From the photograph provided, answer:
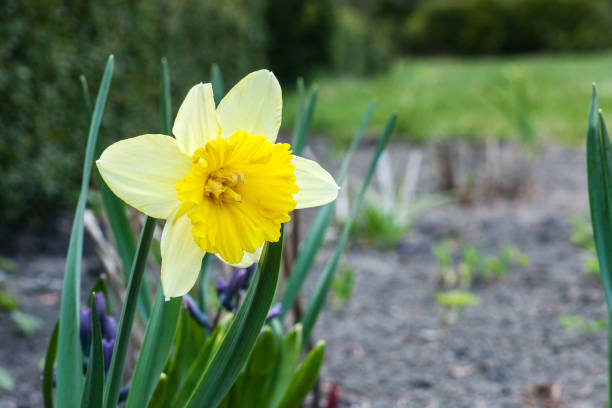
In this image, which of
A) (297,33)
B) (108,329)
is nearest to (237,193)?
(108,329)

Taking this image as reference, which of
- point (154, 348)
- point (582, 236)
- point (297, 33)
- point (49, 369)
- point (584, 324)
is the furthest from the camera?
point (297, 33)

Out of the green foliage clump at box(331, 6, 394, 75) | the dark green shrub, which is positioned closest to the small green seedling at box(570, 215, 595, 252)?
the dark green shrub

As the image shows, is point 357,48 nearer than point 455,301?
No

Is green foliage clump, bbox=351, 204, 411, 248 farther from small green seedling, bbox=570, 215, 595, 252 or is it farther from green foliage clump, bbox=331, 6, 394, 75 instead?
green foliage clump, bbox=331, 6, 394, 75

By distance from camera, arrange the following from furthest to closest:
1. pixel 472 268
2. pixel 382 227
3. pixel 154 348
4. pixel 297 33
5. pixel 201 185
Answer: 1. pixel 297 33
2. pixel 382 227
3. pixel 472 268
4. pixel 154 348
5. pixel 201 185

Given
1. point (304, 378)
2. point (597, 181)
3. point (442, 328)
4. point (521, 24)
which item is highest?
point (521, 24)

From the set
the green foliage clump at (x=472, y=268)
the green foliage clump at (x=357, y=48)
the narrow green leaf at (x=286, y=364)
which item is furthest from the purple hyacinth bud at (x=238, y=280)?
the green foliage clump at (x=357, y=48)

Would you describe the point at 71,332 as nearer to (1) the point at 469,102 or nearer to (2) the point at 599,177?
(2) the point at 599,177

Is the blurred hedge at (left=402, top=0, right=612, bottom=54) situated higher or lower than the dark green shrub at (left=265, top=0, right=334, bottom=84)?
higher
